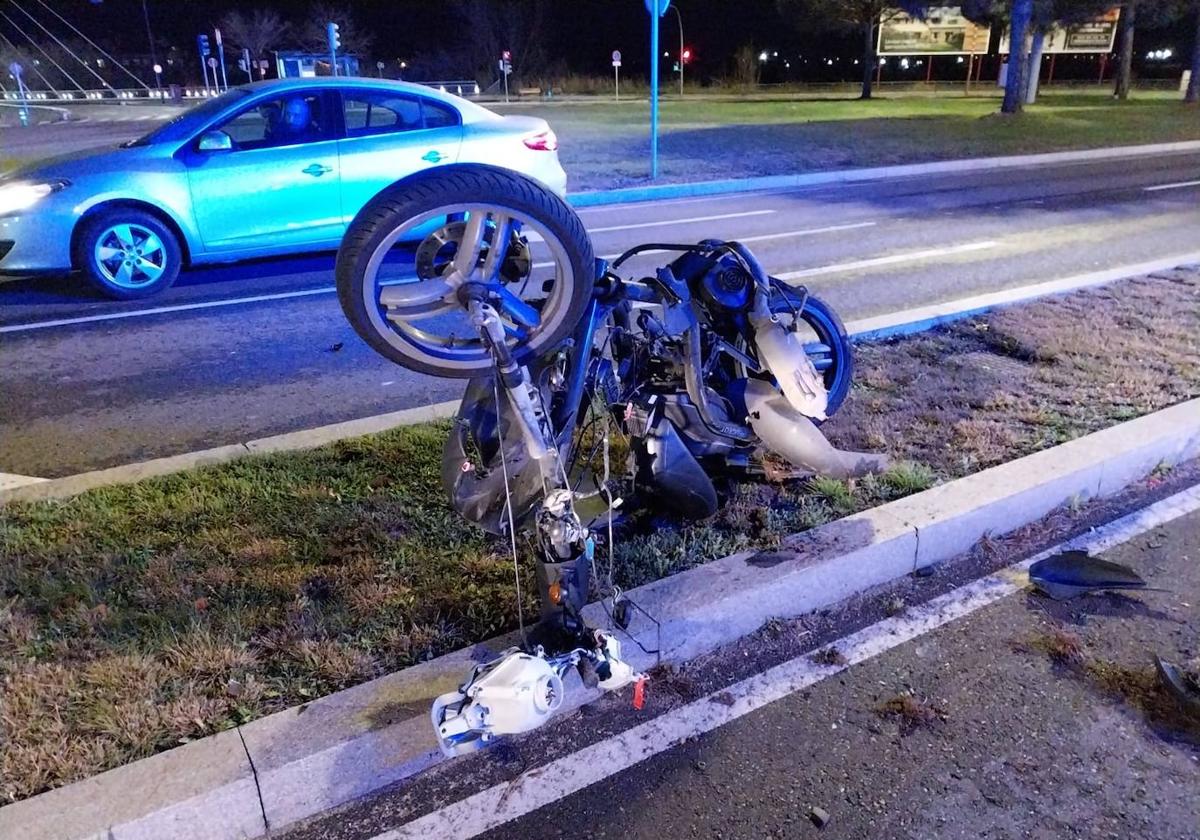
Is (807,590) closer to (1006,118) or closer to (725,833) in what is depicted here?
(725,833)

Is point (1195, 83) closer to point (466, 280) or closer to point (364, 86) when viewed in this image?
point (364, 86)

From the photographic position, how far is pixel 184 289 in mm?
8094

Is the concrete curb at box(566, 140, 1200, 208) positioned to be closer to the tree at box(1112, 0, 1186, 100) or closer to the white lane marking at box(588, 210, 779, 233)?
the white lane marking at box(588, 210, 779, 233)

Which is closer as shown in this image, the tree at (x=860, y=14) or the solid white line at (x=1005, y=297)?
the solid white line at (x=1005, y=297)

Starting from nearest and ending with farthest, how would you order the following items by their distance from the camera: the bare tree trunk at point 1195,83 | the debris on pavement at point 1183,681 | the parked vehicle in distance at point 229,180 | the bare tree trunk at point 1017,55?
1. the debris on pavement at point 1183,681
2. the parked vehicle in distance at point 229,180
3. the bare tree trunk at point 1017,55
4. the bare tree trunk at point 1195,83

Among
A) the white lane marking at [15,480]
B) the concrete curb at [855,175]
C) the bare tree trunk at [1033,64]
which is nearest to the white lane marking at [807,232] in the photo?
the concrete curb at [855,175]

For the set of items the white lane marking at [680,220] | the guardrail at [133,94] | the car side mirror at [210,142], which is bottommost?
the white lane marking at [680,220]

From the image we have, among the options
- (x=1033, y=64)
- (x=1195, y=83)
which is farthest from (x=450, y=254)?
(x=1195, y=83)

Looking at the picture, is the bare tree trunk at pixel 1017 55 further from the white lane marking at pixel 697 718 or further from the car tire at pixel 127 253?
the white lane marking at pixel 697 718

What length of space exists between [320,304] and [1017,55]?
25.0 meters

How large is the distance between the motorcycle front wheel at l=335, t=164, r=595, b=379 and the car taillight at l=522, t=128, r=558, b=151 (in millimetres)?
6706

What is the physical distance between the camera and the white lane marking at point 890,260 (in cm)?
855

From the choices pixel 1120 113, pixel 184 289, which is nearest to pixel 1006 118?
pixel 1120 113

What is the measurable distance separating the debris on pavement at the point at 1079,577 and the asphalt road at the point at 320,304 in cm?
348
